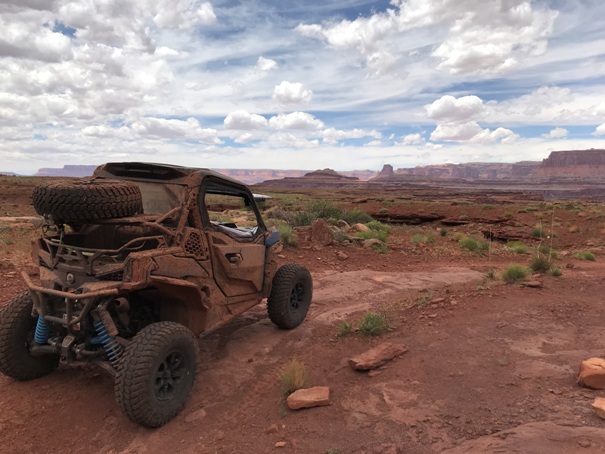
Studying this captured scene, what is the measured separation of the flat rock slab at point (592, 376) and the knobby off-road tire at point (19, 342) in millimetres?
5439

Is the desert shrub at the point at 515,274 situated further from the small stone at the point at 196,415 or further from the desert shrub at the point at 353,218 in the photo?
the desert shrub at the point at 353,218

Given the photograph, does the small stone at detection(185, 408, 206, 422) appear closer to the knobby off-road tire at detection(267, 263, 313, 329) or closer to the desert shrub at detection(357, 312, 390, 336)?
the knobby off-road tire at detection(267, 263, 313, 329)

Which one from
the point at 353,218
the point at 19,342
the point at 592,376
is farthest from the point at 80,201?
the point at 353,218

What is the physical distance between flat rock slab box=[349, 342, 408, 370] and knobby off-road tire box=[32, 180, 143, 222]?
2.87 meters

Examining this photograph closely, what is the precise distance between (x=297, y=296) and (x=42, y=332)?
11.2ft

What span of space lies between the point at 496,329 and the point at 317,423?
299cm

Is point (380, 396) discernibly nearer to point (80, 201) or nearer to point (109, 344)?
point (109, 344)

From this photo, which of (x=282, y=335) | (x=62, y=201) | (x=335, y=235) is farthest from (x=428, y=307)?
(x=335, y=235)

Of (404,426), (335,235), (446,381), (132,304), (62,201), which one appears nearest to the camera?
(404,426)

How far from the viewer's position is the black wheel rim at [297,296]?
6.41m

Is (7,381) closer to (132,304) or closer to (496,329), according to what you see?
(132,304)

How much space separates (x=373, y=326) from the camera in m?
5.74

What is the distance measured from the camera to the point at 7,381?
15.3 ft

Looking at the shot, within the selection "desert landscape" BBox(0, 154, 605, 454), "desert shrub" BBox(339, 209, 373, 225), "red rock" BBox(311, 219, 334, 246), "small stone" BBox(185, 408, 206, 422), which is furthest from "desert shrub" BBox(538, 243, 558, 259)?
"small stone" BBox(185, 408, 206, 422)
